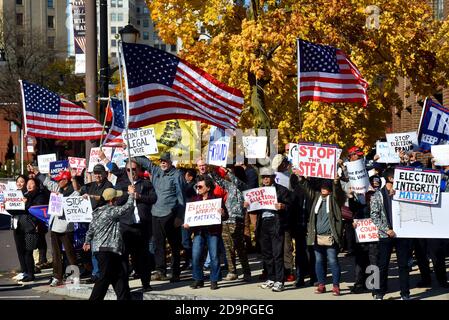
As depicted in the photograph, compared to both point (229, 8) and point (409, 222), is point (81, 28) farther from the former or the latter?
point (409, 222)

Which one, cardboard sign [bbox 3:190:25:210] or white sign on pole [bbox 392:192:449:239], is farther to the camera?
cardboard sign [bbox 3:190:25:210]

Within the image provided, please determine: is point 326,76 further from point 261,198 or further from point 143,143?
point 143,143

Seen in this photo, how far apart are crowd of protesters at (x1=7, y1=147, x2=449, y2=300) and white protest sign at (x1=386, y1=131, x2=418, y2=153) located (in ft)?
11.3

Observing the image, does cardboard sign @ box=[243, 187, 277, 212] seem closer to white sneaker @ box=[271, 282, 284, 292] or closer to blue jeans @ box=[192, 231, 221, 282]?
blue jeans @ box=[192, 231, 221, 282]

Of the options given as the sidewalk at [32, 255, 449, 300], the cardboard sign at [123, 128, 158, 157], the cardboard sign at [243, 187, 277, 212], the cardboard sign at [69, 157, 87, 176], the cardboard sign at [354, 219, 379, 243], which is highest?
the cardboard sign at [123, 128, 158, 157]

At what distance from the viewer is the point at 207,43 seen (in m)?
18.0

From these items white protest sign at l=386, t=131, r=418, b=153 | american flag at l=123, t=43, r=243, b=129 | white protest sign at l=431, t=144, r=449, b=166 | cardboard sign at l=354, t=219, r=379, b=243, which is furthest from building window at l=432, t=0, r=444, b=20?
cardboard sign at l=354, t=219, r=379, b=243

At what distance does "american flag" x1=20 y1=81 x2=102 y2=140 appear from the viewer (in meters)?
16.0

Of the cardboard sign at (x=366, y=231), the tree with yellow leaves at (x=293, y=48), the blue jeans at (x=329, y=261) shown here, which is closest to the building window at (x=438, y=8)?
the tree with yellow leaves at (x=293, y=48)

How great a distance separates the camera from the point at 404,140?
17797 millimetres

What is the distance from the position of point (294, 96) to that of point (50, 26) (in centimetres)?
10461

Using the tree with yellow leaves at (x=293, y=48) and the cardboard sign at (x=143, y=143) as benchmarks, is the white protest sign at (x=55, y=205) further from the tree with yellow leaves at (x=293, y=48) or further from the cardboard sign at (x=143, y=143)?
the tree with yellow leaves at (x=293, y=48)

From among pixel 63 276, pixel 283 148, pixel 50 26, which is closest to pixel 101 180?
pixel 63 276

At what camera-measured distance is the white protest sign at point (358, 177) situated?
13.1 meters
